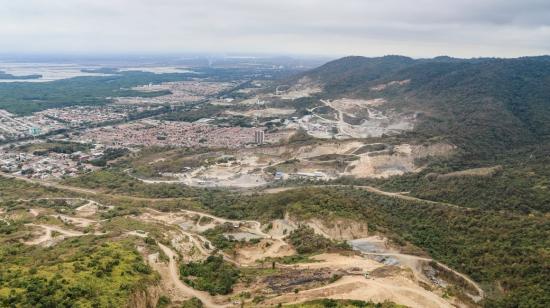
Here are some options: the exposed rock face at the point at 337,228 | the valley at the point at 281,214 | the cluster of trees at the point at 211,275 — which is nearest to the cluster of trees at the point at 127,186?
the valley at the point at 281,214

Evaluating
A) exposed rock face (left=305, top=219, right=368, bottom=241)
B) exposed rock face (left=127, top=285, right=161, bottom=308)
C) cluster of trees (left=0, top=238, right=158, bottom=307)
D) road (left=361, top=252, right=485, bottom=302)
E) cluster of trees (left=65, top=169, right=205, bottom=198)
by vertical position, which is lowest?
A: cluster of trees (left=65, top=169, right=205, bottom=198)

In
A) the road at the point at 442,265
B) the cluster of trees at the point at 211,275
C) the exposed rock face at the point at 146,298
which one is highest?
the exposed rock face at the point at 146,298

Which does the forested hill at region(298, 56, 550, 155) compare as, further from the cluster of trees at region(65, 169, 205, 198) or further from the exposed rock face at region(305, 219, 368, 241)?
the cluster of trees at region(65, 169, 205, 198)

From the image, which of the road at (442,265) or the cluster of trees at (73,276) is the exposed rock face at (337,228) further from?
the cluster of trees at (73,276)

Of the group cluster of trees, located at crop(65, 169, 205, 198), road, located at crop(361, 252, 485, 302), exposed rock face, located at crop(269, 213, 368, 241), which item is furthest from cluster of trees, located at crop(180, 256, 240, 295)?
cluster of trees, located at crop(65, 169, 205, 198)

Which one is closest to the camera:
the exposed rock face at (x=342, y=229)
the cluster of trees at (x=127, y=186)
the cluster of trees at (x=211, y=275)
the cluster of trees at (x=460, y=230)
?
the cluster of trees at (x=211, y=275)

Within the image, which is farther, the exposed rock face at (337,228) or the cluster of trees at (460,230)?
the exposed rock face at (337,228)

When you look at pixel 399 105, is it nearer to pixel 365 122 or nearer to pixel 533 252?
pixel 365 122

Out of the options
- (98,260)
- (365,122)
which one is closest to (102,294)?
(98,260)
